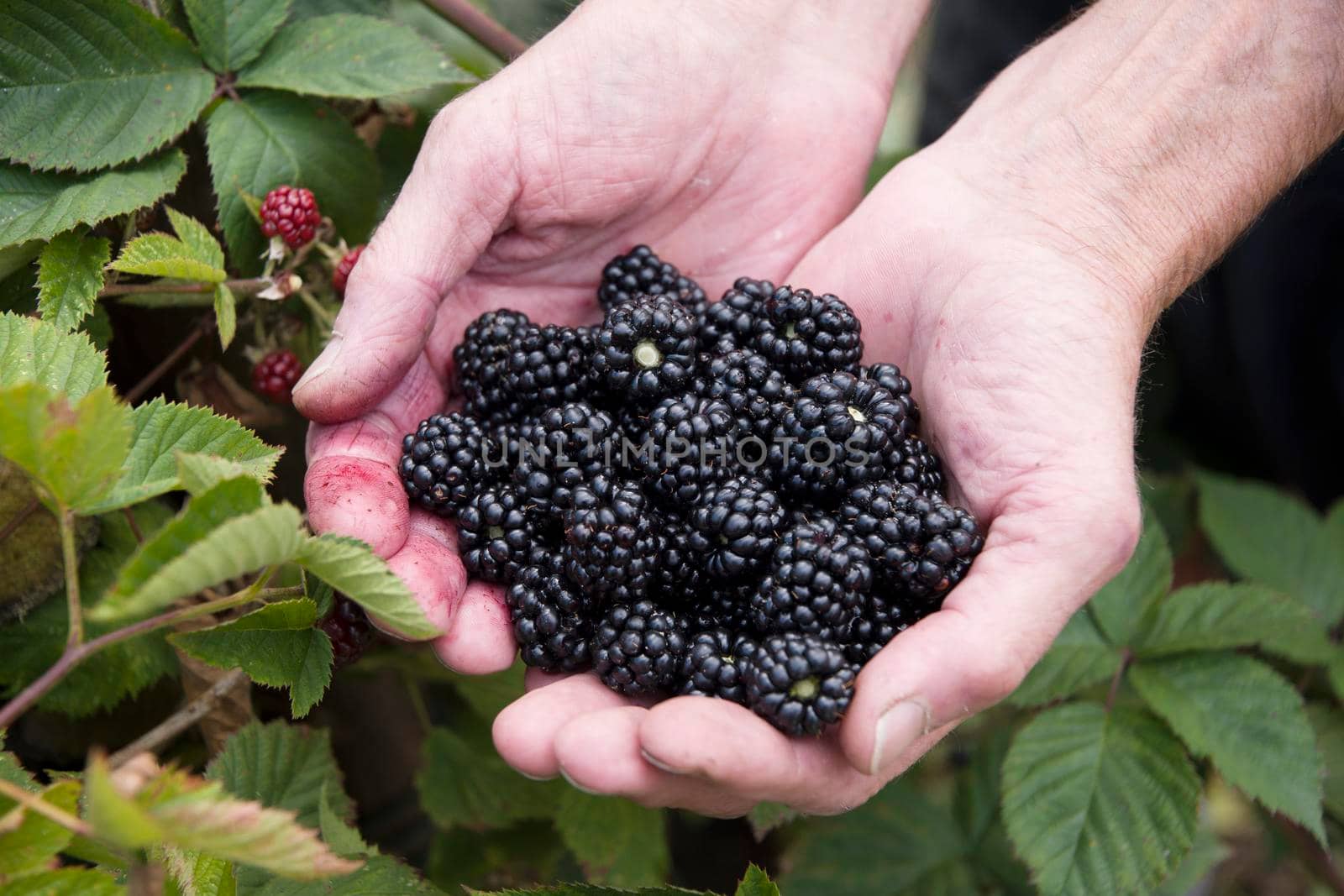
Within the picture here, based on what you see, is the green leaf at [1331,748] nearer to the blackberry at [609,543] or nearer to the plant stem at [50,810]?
the blackberry at [609,543]

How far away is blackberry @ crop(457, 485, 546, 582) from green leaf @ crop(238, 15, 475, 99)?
0.93 meters

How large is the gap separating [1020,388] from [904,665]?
0.70 meters

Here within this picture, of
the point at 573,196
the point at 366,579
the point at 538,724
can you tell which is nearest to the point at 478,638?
the point at 538,724

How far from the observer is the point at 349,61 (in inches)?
84.8

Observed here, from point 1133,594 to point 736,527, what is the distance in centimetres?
120

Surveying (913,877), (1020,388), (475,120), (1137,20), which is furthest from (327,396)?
(1137,20)

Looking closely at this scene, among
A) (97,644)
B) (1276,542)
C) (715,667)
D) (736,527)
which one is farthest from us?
(1276,542)

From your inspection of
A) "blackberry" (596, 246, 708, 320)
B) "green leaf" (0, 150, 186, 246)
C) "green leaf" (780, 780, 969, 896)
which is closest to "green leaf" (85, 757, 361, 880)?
"green leaf" (0, 150, 186, 246)

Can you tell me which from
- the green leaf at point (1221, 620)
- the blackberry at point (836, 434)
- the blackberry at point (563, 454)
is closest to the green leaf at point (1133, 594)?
the green leaf at point (1221, 620)

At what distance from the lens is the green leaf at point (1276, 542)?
110 inches

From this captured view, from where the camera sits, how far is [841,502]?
1987 mm

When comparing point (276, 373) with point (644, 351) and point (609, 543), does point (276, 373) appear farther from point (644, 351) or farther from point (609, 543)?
point (609, 543)

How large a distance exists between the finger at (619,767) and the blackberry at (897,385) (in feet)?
2.90

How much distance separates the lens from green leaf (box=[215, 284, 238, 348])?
1896mm
